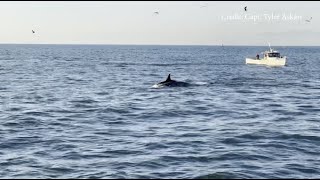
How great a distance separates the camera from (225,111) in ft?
114

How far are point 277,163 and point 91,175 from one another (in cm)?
771

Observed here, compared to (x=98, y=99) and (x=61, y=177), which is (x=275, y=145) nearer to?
(x=61, y=177)

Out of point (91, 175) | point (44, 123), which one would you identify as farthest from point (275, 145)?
point (44, 123)

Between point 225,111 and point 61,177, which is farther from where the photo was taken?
point 225,111

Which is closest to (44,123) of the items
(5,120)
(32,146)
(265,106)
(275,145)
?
(5,120)

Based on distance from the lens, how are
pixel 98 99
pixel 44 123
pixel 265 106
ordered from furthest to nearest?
pixel 98 99 → pixel 265 106 → pixel 44 123

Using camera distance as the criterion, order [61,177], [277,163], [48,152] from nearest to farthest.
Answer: [61,177], [277,163], [48,152]

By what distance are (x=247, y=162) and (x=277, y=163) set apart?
1235 mm

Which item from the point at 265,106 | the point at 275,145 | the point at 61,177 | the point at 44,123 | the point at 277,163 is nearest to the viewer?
the point at 61,177

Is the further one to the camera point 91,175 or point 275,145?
point 275,145

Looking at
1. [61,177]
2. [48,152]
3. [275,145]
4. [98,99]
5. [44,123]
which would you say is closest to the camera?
[61,177]

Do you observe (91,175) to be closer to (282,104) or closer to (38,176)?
(38,176)

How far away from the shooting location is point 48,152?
843 inches

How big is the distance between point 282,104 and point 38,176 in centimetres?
2604
